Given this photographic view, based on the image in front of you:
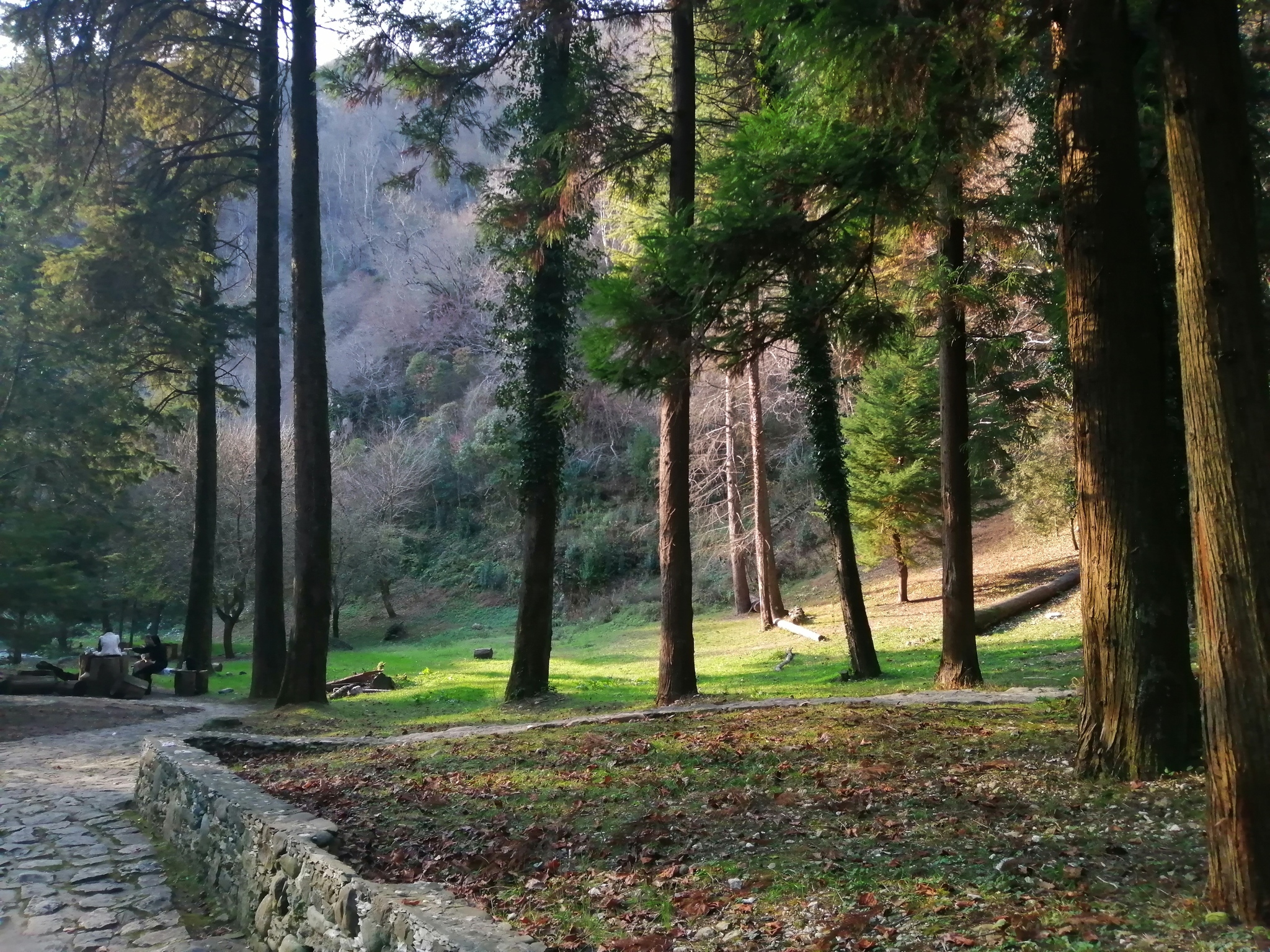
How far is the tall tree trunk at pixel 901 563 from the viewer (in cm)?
2531

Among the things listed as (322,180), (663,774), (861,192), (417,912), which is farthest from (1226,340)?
(322,180)

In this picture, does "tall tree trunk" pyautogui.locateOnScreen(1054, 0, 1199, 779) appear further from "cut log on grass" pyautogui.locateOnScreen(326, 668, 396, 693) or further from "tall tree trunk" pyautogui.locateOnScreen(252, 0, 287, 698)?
"cut log on grass" pyautogui.locateOnScreen(326, 668, 396, 693)

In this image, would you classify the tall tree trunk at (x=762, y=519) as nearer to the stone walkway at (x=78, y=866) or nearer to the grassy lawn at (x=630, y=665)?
the grassy lawn at (x=630, y=665)

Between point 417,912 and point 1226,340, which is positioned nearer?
point 1226,340

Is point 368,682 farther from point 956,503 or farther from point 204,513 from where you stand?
point 956,503

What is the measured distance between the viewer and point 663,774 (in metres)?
6.74

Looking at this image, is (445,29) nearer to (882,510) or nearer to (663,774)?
(663,774)

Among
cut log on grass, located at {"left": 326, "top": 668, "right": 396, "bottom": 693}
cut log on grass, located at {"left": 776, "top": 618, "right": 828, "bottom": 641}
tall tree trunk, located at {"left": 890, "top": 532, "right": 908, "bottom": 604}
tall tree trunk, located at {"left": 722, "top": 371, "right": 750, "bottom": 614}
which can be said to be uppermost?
tall tree trunk, located at {"left": 722, "top": 371, "right": 750, "bottom": 614}

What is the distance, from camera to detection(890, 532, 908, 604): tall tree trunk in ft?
83.0

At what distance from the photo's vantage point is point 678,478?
11.4 metres

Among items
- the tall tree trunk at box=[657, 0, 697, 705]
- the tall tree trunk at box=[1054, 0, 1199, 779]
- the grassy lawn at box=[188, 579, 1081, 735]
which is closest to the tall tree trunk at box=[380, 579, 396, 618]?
the grassy lawn at box=[188, 579, 1081, 735]

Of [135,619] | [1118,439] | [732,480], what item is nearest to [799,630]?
[732,480]

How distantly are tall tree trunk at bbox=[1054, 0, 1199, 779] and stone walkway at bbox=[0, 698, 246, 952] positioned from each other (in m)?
5.19

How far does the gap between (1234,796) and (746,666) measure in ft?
55.9
